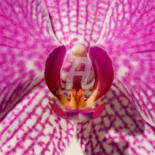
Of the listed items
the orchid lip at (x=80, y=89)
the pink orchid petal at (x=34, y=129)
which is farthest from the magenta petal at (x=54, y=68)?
the pink orchid petal at (x=34, y=129)

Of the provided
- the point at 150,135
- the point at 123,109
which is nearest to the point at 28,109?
the point at 123,109

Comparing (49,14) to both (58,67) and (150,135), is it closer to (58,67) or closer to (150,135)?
(58,67)

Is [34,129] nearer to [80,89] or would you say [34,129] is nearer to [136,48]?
[80,89]

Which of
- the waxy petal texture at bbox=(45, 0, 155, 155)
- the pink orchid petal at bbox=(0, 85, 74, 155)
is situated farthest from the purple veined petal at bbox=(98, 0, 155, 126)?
the pink orchid petal at bbox=(0, 85, 74, 155)

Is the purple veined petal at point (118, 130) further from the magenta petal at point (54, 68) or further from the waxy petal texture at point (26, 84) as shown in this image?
the magenta petal at point (54, 68)

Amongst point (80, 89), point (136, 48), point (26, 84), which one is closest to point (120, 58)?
point (136, 48)
